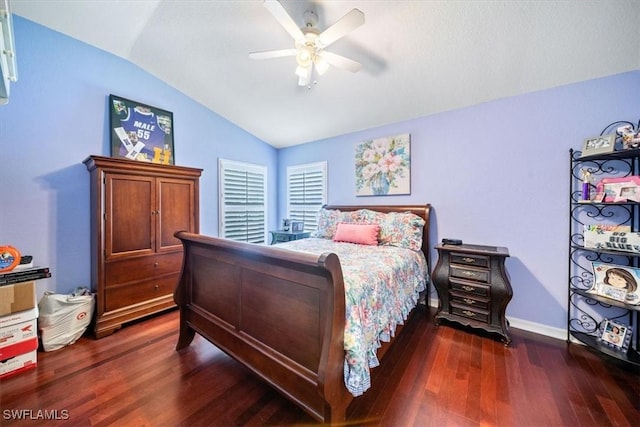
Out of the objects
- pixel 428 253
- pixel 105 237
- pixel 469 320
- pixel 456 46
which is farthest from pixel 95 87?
pixel 469 320

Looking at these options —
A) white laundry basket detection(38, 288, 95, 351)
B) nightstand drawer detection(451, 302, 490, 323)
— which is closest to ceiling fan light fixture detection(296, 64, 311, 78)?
nightstand drawer detection(451, 302, 490, 323)

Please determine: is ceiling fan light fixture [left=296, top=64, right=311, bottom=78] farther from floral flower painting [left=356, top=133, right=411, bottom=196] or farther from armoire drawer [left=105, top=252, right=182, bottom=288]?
armoire drawer [left=105, top=252, right=182, bottom=288]

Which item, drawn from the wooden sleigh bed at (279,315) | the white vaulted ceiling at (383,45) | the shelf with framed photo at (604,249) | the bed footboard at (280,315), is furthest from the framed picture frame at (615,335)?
the bed footboard at (280,315)

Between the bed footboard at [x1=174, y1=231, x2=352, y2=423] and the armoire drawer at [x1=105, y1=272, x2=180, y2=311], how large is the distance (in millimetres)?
595

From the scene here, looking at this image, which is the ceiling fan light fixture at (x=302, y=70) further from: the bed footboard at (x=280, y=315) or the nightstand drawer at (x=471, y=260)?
the nightstand drawer at (x=471, y=260)

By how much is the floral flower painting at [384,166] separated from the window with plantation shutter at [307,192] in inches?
27.0

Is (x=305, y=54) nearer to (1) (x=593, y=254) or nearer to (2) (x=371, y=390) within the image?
(2) (x=371, y=390)

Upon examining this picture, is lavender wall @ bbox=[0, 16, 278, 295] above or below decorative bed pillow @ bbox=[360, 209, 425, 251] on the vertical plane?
above

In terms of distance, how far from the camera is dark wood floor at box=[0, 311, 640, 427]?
4.68 feet

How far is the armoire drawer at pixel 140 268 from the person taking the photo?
2.38 meters

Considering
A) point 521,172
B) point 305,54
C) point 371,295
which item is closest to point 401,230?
point 521,172

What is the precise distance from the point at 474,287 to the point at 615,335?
1005 millimetres

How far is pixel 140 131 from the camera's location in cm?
290

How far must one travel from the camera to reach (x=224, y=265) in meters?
1.82
